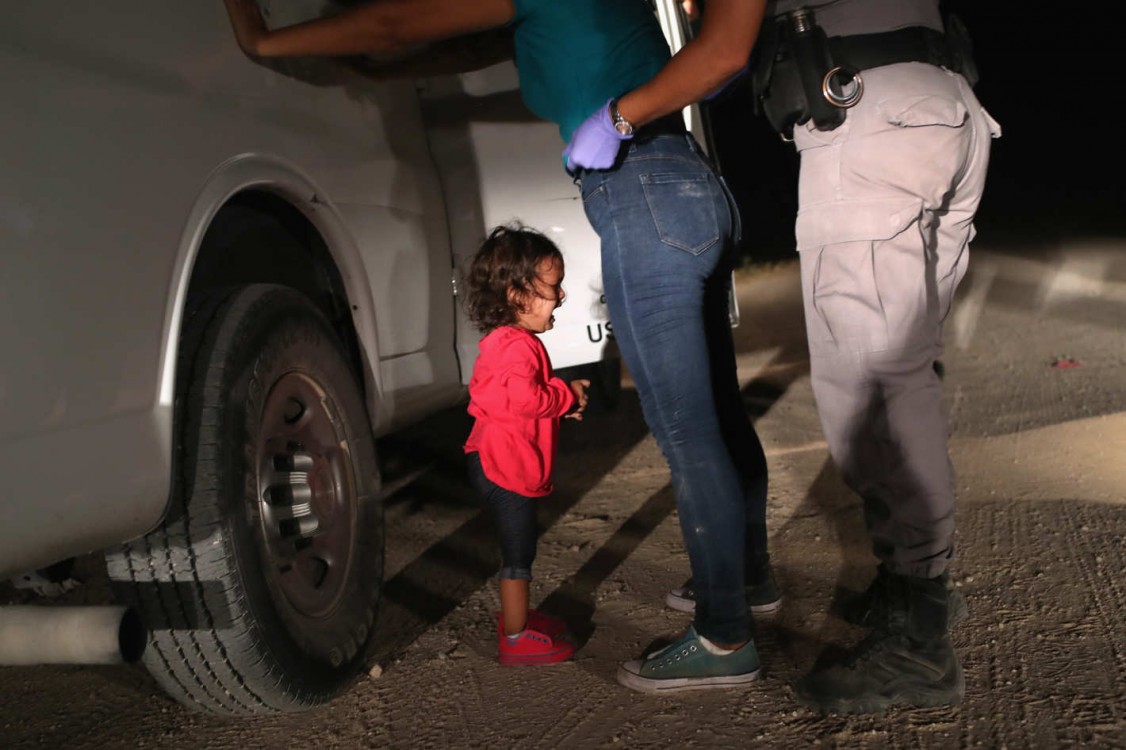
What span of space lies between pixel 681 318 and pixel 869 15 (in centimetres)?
78

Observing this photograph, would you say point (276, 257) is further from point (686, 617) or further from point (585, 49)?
point (686, 617)

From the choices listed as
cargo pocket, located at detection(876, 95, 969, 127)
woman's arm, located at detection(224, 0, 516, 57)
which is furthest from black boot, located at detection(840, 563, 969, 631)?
woman's arm, located at detection(224, 0, 516, 57)

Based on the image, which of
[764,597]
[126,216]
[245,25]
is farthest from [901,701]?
[245,25]

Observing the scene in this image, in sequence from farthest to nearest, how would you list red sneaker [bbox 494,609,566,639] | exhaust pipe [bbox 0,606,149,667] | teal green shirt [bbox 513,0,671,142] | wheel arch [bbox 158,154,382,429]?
red sneaker [bbox 494,609,566,639]
teal green shirt [bbox 513,0,671,142]
wheel arch [bbox 158,154,382,429]
exhaust pipe [bbox 0,606,149,667]

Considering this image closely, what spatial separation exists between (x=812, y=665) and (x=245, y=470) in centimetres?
139

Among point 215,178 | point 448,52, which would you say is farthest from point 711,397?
point 448,52

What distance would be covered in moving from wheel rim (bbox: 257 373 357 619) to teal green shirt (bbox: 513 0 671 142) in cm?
95

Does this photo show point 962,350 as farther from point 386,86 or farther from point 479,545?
point 386,86

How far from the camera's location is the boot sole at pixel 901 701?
2.05 meters

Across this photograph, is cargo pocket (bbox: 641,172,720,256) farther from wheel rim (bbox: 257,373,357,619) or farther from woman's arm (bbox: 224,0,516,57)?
wheel rim (bbox: 257,373,357,619)

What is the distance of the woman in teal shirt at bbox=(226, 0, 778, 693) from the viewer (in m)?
2.13

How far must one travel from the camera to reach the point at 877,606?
7.30 ft

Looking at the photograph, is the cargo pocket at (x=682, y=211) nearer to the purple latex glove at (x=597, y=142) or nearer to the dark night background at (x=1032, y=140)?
the purple latex glove at (x=597, y=142)

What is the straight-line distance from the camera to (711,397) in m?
2.19
